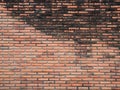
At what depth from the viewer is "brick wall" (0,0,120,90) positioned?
579cm

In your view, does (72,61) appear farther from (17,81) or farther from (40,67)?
(17,81)

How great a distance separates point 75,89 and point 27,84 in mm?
1089

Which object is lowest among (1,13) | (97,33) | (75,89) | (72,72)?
(75,89)

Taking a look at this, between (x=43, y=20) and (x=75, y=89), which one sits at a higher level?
(x=43, y=20)

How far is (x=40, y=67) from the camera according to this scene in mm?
5832

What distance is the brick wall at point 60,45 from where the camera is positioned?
579 centimetres

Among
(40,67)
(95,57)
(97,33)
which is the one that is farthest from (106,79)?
(40,67)

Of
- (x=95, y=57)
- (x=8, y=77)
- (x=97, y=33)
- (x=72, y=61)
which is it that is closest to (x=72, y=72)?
(x=72, y=61)

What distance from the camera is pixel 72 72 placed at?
582 cm

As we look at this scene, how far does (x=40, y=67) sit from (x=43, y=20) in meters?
1.07

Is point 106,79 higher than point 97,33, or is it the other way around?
point 97,33

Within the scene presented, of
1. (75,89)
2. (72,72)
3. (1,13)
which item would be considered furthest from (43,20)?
(75,89)

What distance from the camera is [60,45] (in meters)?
5.84

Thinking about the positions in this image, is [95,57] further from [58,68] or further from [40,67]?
[40,67]
